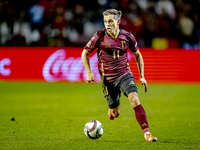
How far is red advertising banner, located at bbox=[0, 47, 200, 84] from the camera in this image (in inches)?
604

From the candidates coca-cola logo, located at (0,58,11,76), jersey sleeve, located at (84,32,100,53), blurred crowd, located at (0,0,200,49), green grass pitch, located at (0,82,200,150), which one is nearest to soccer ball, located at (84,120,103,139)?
green grass pitch, located at (0,82,200,150)

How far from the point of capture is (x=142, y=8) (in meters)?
17.6

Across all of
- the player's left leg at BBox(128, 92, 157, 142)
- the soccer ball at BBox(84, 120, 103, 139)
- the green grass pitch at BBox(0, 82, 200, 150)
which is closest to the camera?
the player's left leg at BBox(128, 92, 157, 142)

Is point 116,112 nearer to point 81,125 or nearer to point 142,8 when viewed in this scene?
point 81,125

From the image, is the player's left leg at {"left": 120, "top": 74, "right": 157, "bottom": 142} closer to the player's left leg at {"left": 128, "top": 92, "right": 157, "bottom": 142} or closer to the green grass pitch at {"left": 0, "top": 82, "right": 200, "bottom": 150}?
the player's left leg at {"left": 128, "top": 92, "right": 157, "bottom": 142}

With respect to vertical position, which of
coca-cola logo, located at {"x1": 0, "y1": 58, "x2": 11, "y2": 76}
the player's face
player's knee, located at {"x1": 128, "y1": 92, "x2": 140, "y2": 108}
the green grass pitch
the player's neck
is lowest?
coca-cola logo, located at {"x1": 0, "y1": 58, "x2": 11, "y2": 76}

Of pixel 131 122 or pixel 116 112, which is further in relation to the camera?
pixel 131 122

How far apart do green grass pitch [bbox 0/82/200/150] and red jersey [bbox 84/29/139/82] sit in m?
1.13

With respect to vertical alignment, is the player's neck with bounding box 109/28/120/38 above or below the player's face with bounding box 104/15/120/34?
below

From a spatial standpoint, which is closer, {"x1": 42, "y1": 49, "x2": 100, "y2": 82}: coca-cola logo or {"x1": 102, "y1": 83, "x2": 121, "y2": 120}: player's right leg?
{"x1": 102, "y1": 83, "x2": 121, "y2": 120}: player's right leg

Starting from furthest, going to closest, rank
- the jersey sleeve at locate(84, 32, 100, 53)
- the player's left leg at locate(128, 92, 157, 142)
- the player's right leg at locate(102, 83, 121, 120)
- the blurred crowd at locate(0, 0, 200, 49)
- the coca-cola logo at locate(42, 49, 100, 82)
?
the blurred crowd at locate(0, 0, 200, 49) < the coca-cola logo at locate(42, 49, 100, 82) < the player's right leg at locate(102, 83, 121, 120) < the jersey sleeve at locate(84, 32, 100, 53) < the player's left leg at locate(128, 92, 157, 142)

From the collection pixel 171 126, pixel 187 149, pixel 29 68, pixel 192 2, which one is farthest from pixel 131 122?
pixel 192 2

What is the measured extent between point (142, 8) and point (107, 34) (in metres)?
11.8

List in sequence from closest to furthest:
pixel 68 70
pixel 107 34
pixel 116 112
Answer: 1. pixel 107 34
2. pixel 116 112
3. pixel 68 70
